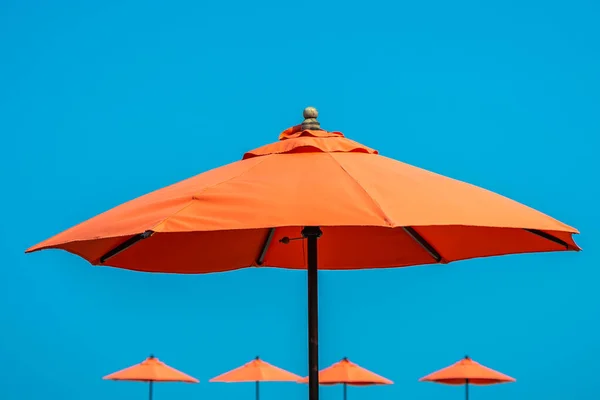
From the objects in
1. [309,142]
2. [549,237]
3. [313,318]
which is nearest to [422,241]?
[549,237]

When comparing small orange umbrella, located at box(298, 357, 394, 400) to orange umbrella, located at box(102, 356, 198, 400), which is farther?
small orange umbrella, located at box(298, 357, 394, 400)

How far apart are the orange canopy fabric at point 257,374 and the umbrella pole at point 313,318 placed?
12120mm

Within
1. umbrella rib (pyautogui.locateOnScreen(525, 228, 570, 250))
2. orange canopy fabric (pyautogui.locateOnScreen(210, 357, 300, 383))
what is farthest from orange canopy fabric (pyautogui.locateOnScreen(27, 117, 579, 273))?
orange canopy fabric (pyautogui.locateOnScreen(210, 357, 300, 383))

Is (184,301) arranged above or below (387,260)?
above

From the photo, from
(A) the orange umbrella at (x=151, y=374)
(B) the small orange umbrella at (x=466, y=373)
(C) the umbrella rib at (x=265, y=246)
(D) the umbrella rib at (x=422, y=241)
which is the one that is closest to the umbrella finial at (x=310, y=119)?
(D) the umbrella rib at (x=422, y=241)

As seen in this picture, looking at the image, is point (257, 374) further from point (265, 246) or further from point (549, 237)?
point (549, 237)

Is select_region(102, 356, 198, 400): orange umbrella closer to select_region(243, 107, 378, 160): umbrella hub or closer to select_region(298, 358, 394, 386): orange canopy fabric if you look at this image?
select_region(298, 358, 394, 386): orange canopy fabric

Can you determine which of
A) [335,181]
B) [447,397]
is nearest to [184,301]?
[447,397]

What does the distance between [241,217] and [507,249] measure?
1875 millimetres

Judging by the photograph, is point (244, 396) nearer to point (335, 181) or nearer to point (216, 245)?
point (216, 245)

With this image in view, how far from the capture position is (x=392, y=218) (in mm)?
4023

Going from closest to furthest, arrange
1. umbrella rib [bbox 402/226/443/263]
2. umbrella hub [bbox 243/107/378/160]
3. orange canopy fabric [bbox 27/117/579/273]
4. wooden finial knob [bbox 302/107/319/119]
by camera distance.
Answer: orange canopy fabric [bbox 27/117/579/273] → umbrella hub [bbox 243/107/378/160] → wooden finial knob [bbox 302/107/319/119] → umbrella rib [bbox 402/226/443/263]

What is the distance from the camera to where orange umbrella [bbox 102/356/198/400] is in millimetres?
16312

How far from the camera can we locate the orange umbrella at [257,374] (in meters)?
17.2
